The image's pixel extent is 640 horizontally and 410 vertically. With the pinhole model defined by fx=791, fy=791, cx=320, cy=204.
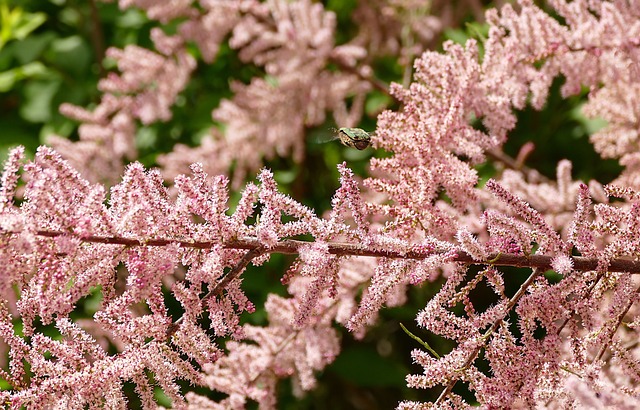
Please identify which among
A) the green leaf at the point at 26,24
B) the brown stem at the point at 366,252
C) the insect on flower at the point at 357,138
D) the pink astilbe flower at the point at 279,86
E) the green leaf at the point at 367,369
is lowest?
the brown stem at the point at 366,252

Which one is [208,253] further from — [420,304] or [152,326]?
[420,304]

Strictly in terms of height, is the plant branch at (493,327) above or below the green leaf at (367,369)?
below

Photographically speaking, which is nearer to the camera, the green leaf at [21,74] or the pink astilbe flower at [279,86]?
the pink astilbe flower at [279,86]

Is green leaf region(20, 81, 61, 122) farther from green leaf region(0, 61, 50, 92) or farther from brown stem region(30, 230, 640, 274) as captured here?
brown stem region(30, 230, 640, 274)

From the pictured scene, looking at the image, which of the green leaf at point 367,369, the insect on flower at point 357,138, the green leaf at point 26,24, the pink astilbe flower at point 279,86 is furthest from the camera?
the green leaf at point 26,24

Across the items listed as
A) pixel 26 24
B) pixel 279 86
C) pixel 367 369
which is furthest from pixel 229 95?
pixel 367 369

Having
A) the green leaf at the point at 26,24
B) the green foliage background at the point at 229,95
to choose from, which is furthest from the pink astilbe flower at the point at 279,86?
the green leaf at the point at 26,24

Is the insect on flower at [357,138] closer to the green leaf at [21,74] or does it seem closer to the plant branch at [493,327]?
the plant branch at [493,327]

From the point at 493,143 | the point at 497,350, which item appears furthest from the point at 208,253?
the point at 493,143
